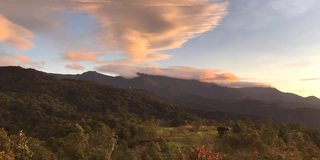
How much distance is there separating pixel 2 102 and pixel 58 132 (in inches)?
2784

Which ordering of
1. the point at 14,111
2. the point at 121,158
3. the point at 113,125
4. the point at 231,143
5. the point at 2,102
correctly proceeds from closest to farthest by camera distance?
the point at 121,158 → the point at 231,143 → the point at 113,125 → the point at 14,111 → the point at 2,102

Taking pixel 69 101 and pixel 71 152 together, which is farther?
pixel 69 101

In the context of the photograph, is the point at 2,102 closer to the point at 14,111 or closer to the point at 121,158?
the point at 14,111

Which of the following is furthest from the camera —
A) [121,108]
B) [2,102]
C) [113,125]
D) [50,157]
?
[121,108]

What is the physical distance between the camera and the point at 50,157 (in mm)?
41031

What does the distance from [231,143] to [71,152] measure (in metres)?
24.4

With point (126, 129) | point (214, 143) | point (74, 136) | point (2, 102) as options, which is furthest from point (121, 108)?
point (74, 136)

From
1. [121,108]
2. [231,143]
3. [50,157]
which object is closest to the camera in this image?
[50,157]

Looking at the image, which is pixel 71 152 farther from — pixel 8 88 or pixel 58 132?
pixel 8 88

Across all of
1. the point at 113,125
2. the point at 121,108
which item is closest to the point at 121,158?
the point at 113,125

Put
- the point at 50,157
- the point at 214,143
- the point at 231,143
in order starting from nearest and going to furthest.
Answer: the point at 50,157 < the point at 231,143 < the point at 214,143

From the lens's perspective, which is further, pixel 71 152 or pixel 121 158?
pixel 121 158

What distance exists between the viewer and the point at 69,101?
180 meters

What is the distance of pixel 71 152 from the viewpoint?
4631cm
